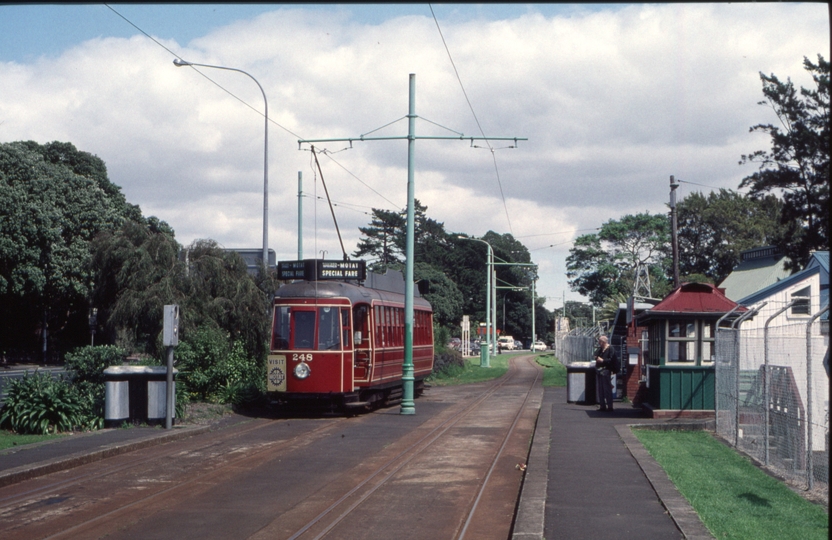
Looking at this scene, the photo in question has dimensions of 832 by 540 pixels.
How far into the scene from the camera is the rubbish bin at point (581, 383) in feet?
82.1

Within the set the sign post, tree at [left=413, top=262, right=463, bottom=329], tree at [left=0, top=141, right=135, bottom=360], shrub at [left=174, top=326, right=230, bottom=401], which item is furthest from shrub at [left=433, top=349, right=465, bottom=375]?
tree at [left=413, top=262, right=463, bottom=329]

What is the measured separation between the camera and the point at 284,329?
21.2 meters

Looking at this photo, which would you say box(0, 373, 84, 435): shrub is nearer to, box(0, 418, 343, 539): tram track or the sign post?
the sign post

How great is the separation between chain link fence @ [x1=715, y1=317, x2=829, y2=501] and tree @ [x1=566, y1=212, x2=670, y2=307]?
194ft

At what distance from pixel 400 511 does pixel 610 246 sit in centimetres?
7272

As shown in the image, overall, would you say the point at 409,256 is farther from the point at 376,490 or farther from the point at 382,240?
the point at 382,240

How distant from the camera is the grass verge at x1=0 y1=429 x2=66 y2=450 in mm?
14406

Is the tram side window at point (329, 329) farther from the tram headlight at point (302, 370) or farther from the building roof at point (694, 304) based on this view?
the building roof at point (694, 304)

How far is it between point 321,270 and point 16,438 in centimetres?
852

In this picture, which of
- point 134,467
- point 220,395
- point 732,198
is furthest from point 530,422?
point 732,198

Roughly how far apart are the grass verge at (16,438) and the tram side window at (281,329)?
19.9 feet

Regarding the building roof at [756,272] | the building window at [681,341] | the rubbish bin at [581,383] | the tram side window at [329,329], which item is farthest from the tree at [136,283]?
the building roof at [756,272]

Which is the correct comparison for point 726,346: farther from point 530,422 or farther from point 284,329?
point 284,329

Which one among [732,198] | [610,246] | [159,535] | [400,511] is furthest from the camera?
[610,246]
